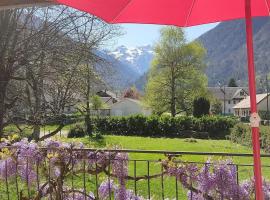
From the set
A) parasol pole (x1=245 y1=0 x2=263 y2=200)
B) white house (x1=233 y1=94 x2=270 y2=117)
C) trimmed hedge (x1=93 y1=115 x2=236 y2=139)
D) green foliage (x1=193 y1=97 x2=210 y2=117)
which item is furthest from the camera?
white house (x1=233 y1=94 x2=270 y2=117)

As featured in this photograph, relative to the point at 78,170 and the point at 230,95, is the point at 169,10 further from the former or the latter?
the point at 230,95

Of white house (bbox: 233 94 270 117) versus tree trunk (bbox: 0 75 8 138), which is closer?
tree trunk (bbox: 0 75 8 138)

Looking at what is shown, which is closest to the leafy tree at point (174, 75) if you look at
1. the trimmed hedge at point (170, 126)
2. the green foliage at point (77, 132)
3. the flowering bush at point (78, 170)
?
the trimmed hedge at point (170, 126)

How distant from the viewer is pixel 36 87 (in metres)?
8.29

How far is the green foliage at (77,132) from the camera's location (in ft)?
89.1

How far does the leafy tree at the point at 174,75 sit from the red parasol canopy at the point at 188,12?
3780 centimetres

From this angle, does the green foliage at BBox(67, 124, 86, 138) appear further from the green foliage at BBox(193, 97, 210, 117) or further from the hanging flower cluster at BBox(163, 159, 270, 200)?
the hanging flower cluster at BBox(163, 159, 270, 200)

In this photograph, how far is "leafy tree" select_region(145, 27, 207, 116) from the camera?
40469mm

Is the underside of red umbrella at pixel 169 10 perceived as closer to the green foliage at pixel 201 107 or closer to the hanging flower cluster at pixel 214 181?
the hanging flower cluster at pixel 214 181

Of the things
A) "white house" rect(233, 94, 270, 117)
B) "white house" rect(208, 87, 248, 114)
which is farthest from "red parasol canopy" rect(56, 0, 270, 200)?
"white house" rect(208, 87, 248, 114)

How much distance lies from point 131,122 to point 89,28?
2435 centimetres

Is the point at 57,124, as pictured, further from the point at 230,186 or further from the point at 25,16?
the point at 230,186

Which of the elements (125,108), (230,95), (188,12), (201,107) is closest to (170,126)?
(201,107)

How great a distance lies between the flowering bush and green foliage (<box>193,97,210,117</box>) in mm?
34293
